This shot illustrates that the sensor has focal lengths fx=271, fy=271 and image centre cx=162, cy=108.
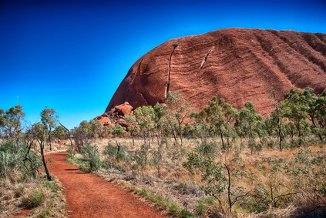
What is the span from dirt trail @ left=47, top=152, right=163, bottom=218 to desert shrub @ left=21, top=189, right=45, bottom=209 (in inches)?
41.2

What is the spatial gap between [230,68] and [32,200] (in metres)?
81.6

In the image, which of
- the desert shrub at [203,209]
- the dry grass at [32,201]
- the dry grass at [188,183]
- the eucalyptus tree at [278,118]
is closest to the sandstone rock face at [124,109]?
the eucalyptus tree at [278,118]

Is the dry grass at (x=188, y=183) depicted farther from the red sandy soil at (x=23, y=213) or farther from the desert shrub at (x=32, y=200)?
the red sandy soil at (x=23, y=213)

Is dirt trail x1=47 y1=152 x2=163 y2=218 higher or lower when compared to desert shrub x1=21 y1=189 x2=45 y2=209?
lower

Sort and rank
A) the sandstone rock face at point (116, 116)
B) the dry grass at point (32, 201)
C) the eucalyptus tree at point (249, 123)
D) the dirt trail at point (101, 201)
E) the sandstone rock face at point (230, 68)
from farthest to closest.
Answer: the sandstone rock face at point (230, 68), the sandstone rock face at point (116, 116), the eucalyptus tree at point (249, 123), the dirt trail at point (101, 201), the dry grass at point (32, 201)

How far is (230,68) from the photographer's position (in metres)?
85.6

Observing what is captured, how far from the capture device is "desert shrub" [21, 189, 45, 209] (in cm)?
1003

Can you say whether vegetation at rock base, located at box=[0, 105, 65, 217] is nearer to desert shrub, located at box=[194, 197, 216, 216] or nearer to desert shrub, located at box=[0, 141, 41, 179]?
desert shrub, located at box=[0, 141, 41, 179]

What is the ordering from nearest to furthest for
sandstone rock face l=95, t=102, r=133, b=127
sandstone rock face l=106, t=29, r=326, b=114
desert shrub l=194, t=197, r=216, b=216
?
desert shrub l=194, t=197, r=216, b=216
sandstone rock face l=95, t=102, r=133, b=127
sandstone rock face l=106, t=29, r=326, b=114

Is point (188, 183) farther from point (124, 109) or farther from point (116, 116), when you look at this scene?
point (124, 109)

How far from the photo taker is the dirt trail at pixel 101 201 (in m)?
9.28

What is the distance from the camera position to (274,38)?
298 ft

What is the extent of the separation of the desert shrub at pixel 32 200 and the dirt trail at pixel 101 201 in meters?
1.05

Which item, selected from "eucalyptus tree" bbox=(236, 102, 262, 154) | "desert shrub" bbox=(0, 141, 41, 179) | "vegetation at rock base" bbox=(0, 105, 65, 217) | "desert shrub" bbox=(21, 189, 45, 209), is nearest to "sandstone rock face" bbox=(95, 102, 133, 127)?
"eucalyptus tree" bbox=(236, 102, 262, 154)
